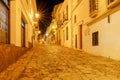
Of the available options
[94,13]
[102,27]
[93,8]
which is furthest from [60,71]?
[93,8]

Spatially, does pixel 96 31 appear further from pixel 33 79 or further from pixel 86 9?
pixel 33 79

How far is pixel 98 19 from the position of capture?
41.4 ft

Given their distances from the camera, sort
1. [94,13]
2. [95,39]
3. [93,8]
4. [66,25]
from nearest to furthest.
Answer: [94,13], [93,8], [95,39], [66,25]

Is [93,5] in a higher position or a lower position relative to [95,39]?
higher

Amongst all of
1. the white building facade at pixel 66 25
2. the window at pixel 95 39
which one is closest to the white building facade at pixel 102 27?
the window at pixel 95 39

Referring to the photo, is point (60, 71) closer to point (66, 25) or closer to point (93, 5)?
point (93, 5)

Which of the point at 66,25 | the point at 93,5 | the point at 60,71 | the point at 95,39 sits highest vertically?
the point at 93,5

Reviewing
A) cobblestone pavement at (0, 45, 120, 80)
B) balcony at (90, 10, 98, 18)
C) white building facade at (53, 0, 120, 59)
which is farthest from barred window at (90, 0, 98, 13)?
cobblestone pavement at (0, 45, 120, 80)

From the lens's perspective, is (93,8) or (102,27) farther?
(93,8)

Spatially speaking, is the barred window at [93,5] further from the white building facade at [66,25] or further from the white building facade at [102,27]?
the white building facade at [66,25]

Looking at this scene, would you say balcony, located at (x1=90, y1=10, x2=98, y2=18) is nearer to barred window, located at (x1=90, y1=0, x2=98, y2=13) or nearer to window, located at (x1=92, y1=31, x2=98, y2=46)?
barred window, located at (x1=90, y1=0, x2=98, y2=13)

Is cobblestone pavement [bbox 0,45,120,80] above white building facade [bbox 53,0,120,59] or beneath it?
beneath

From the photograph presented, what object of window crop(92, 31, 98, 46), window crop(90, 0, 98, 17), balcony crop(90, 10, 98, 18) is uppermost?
window crop(90, 0, 98, 17)

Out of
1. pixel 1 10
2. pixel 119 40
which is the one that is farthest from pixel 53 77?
pixel 119 40
